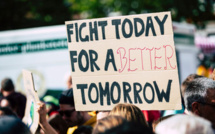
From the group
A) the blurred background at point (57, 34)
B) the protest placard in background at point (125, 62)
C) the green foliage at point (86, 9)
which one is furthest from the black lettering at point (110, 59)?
the green foliage at point (86, 9)

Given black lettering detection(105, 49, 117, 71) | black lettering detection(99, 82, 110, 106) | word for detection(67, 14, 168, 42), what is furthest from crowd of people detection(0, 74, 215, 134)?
word for detection(67, 14, 168, 42)

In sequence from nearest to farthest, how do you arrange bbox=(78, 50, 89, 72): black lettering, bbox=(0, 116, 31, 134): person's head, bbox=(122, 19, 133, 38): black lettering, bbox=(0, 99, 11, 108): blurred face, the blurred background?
1. bbox=(0, 116, 31, 134): person's head
2. bbox=(122, 19, 133, 38): black lettering
3. bbox=(78, 50, 89, 72): black lettering
4. bbox=(0, 99, 11, 108): blurred face
5. the blurred background

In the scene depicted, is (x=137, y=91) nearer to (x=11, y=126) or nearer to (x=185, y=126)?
(x=185, y=126)

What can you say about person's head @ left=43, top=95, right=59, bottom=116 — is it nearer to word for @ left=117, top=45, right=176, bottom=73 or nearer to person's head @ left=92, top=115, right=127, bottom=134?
word for @ left=117, top=45, right=176, bottom=73

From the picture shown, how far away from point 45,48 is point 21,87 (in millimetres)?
1113

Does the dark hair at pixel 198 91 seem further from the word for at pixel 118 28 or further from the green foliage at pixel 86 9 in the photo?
the green foliage at pixel 86 9

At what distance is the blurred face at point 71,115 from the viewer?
3.89 m

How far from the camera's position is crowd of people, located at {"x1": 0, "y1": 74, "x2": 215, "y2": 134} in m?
1.94

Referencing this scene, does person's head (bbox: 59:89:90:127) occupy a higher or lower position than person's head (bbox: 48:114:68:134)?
higher

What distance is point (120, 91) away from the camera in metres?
3.22

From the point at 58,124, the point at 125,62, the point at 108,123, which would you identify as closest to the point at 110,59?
the point at 125,62

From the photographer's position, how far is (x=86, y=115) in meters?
3.91

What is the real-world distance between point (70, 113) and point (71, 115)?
3 centimetres

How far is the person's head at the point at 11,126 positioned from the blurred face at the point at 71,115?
5.78 ft
